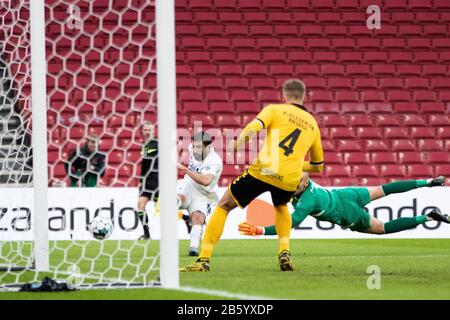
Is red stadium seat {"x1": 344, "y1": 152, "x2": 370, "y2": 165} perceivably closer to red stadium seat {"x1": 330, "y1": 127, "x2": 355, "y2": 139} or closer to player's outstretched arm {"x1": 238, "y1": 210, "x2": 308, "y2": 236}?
red stadium seat {"x1": 330, "y1": 127, "x2": 355, "y2": 139}

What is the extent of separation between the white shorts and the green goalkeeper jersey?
1.55 m

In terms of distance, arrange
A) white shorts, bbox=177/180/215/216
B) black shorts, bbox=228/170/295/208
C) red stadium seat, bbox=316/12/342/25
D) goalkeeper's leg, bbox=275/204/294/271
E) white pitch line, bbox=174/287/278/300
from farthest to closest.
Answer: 1. red stadium seat, bbox=316/12/342/25
2. white shorts, bbox=177/180/215/216
3. goalkeeper's leg, bbox=275/204/294/271
4. black shorts, bbox=228/170/295/208
5. white pitch line, bbox=174/287/278/300

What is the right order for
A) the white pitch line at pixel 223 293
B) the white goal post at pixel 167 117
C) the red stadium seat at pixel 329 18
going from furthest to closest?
the red stadium seat at pixel 329 18 < the white goal post at pixel 167 117 < the white pitch line at pixel 223 293

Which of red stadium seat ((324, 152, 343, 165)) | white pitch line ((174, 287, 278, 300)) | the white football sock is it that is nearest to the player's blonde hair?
white pitch line ((174, 287, 278, 300))

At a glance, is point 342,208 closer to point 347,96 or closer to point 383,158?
point 383,158

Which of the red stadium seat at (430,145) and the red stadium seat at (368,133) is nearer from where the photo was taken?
the red stadium seat at (430,145)

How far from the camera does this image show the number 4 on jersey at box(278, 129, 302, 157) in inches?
293

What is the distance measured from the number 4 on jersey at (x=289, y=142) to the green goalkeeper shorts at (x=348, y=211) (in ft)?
5.92

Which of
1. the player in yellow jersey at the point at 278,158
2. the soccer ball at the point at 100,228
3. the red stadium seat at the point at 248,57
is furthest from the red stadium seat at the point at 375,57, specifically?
the player in yellow jersey at the point at 278,158

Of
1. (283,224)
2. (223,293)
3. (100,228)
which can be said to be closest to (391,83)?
(100,228)

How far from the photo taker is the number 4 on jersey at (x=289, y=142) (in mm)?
7441

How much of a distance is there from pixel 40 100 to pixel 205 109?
10.1 metres

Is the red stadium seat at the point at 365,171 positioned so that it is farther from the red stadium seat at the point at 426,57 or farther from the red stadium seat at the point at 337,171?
the red stadium seat at the point at 426,57

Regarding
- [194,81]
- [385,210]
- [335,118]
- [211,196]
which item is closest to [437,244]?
[385,210]
